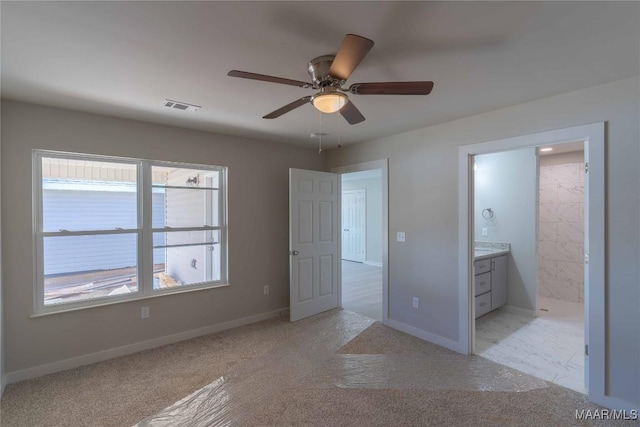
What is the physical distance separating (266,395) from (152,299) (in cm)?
173

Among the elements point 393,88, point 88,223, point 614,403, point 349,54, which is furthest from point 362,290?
point 349,54

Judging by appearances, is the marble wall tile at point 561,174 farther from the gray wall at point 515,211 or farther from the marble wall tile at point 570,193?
the gray wall at point 515,211

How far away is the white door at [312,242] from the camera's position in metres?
3.96

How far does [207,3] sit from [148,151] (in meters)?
2.26

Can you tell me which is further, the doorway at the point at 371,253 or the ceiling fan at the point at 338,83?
the doorway at the point at 371,253

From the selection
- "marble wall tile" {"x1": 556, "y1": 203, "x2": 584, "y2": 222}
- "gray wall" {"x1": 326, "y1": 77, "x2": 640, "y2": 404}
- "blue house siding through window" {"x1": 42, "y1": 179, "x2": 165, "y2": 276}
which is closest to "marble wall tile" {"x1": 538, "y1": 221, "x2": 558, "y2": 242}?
"marble wall tile" {"x1": 556, "y1": 203, "x2": 584, "y2": 222}

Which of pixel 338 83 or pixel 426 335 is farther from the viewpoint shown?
pixel 426 335

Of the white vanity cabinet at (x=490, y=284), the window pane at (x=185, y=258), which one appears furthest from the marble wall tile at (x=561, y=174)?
the window pane at (x=185, y=258)

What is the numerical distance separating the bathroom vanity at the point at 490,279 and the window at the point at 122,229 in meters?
3.20

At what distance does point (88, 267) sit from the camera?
2.94 m

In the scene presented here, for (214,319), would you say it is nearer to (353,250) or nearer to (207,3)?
(207,3)

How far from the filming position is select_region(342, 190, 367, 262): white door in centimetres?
863

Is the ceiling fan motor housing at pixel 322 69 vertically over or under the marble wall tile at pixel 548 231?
over

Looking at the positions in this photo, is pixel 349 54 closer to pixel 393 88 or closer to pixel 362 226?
pixel 393 88
